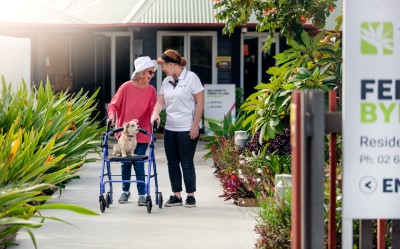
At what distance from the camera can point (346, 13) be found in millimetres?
5871

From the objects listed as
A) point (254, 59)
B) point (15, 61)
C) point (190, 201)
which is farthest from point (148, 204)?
point (254, 59)

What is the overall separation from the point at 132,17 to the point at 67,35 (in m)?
4.83

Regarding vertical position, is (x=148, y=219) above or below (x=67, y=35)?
below

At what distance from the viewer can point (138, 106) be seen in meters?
12.3

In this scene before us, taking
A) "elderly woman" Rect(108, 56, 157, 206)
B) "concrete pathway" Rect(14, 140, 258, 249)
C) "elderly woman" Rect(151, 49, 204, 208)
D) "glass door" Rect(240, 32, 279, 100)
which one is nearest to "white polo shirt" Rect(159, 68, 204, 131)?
"elderly woman" Rect(151, 49, 204, 208)

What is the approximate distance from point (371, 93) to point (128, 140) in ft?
20.0

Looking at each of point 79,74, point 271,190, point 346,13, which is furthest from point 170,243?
point 79,74

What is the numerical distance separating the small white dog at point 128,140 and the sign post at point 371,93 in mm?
6019

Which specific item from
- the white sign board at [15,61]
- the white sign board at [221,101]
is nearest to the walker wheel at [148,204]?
the white sign board at [15,61]

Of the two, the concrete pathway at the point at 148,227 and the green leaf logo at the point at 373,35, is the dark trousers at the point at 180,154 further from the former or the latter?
the green leaf logo at the point at 373,35

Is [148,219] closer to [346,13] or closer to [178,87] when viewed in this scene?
[178,87]

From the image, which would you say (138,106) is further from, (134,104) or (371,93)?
(371,93)

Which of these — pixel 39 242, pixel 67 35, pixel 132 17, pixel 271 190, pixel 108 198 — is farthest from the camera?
pixel 67 35

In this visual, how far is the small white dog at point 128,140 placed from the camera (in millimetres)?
11688
